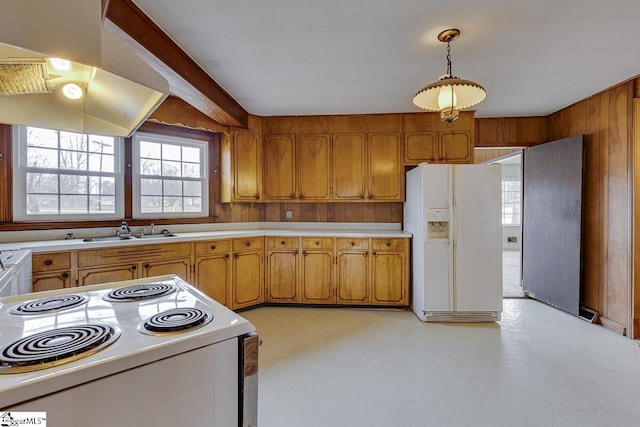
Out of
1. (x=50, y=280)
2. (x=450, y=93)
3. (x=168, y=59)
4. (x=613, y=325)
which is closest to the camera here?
(x=450, y=93)

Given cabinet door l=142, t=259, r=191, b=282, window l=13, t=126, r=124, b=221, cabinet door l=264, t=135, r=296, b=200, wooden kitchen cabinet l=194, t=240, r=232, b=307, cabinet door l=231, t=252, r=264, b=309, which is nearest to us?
window l=13, t=126, r=124, b=221

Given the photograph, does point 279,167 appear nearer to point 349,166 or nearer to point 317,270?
point 349,166

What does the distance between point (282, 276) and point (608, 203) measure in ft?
11.7

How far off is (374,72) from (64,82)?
7.20ft

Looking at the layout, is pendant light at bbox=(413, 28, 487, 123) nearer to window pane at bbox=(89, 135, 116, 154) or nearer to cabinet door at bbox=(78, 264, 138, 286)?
cabinet door at bbox=(78, 264, 138, 286)

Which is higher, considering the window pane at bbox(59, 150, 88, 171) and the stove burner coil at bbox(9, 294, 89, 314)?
the window pane at bbox(59, 150, 88, 171)

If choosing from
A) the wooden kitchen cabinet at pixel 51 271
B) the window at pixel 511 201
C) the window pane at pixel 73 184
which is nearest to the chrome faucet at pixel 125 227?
the window pane at pixel 73 184

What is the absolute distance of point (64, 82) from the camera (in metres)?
1.19

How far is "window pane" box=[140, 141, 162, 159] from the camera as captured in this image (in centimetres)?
324

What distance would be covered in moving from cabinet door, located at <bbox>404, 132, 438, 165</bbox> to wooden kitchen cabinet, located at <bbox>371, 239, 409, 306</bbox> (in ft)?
3.47

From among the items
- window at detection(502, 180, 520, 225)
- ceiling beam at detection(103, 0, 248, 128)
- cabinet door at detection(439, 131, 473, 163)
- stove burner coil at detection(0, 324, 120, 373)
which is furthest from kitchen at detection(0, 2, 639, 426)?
window at detection(502, 180, 520, 225)

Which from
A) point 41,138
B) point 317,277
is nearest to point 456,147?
point 317,277

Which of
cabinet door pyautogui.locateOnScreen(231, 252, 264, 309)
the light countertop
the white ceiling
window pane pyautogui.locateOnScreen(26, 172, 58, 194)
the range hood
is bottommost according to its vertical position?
cabinet door pyautogui.locateOnScreen(231, 252, 264, 309)

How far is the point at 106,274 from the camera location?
2.50 metres
